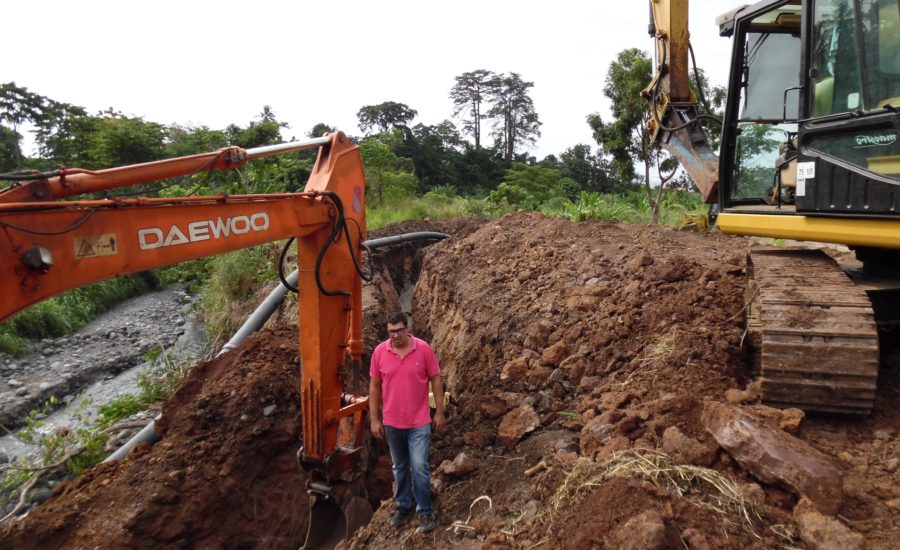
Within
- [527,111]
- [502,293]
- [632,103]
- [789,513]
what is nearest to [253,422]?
[502,293]

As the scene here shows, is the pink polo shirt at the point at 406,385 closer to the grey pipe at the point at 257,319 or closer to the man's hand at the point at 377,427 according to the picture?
the man's hand at the point at 377,427

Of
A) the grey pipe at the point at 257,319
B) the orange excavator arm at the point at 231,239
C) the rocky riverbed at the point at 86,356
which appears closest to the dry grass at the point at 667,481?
the orange excavator arm at the point at 231,239

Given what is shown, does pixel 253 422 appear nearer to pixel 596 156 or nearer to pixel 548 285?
pixel 548 285

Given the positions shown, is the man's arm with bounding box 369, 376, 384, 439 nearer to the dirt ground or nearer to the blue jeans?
the blue jeans

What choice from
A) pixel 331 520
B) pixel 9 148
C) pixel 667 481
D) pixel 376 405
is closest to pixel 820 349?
pixel 667 481

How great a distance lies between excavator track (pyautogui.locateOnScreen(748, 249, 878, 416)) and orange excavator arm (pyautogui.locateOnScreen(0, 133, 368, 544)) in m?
2.72

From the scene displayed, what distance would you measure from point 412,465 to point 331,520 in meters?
0.96

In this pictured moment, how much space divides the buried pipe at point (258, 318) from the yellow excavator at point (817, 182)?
9.44 ft

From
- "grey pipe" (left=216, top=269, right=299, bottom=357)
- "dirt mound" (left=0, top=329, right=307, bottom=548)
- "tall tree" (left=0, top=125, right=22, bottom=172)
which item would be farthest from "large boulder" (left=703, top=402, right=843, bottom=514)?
"tall tree" (left=0, top=125, right=22, bottom=172)

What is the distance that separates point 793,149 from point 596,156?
30287 millimetres

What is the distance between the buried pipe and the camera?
5.51m

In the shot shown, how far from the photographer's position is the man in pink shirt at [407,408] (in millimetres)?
3930

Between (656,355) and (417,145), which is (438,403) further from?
(417,145)

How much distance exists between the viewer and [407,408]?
396 cm
